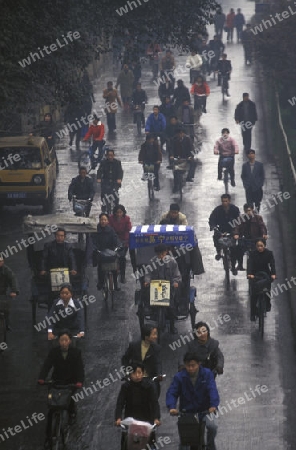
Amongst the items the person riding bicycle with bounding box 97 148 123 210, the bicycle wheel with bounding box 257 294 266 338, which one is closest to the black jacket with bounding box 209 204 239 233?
the bicycle wheel with bounding box 257 294 266 338

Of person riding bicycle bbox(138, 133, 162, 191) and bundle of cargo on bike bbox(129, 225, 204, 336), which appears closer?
bundle of cargo on bike bbox(129, 225, 204, 336)

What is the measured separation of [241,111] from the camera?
3962 centimetres

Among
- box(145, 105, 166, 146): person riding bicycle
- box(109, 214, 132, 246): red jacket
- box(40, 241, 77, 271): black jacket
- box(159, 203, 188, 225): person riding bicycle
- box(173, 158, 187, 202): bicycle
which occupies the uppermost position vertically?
box(145, 105, 166, 146): person riding bicycle

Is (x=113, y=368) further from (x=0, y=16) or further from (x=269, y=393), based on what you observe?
(x=0, y=16)

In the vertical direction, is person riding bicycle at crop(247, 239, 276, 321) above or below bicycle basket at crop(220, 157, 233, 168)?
below

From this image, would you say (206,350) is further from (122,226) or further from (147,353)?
(122,226)

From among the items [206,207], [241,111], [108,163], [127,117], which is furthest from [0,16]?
[127,117]

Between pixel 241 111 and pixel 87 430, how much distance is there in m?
22.5

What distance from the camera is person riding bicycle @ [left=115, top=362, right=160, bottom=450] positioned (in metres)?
15.7

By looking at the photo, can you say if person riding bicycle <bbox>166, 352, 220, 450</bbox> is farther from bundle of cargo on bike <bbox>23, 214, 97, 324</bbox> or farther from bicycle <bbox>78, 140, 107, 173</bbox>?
bicycle <bbox>78, 140, 107, 173</bbox>

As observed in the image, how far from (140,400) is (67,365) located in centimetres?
185

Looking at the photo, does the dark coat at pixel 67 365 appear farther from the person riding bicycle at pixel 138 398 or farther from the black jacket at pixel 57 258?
the black jacket at pixel 57 258

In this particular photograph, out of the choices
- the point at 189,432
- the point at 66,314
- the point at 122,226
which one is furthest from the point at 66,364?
the point at 122,226

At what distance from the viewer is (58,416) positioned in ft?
55.0
